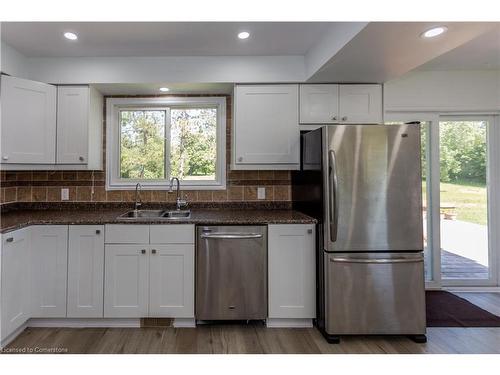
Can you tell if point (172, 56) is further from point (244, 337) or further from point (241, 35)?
point (244, 337)

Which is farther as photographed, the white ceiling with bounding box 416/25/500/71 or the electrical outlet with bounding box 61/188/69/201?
the electrical outlet with bounding box 61/188/69/201

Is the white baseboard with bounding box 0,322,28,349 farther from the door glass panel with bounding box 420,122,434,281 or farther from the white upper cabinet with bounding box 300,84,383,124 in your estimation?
the door glass panel with bounding box 420,122,434,281

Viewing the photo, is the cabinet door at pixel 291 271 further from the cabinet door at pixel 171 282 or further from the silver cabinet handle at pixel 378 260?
the cabinet door at pixel 171 282

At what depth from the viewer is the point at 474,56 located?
112 inches

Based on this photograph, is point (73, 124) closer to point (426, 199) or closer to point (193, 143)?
point (193, 143)

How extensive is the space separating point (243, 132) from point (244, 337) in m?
1.73

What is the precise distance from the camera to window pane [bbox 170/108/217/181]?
321cm

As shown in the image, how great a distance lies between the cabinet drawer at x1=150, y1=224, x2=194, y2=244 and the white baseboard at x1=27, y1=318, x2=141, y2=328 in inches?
27.4

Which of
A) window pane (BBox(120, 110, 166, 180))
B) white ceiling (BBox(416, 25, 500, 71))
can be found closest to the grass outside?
white ceiling (BBox(416, 25, 500, 71))

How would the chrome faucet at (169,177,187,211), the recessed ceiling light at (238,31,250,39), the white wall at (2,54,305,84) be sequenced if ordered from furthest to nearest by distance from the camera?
the chrome faucet at (169,177,187,211) → the white wall at (2,54,305,84) → the recessed ceiling light at (238,31,250,39)

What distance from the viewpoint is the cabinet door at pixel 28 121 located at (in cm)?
251

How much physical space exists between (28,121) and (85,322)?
1.79 m

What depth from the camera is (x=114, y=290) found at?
2.42 meters

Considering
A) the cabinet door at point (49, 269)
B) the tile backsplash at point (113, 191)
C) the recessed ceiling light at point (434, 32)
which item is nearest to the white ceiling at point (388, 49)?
the recessed ceiling light at point (434, 32)
